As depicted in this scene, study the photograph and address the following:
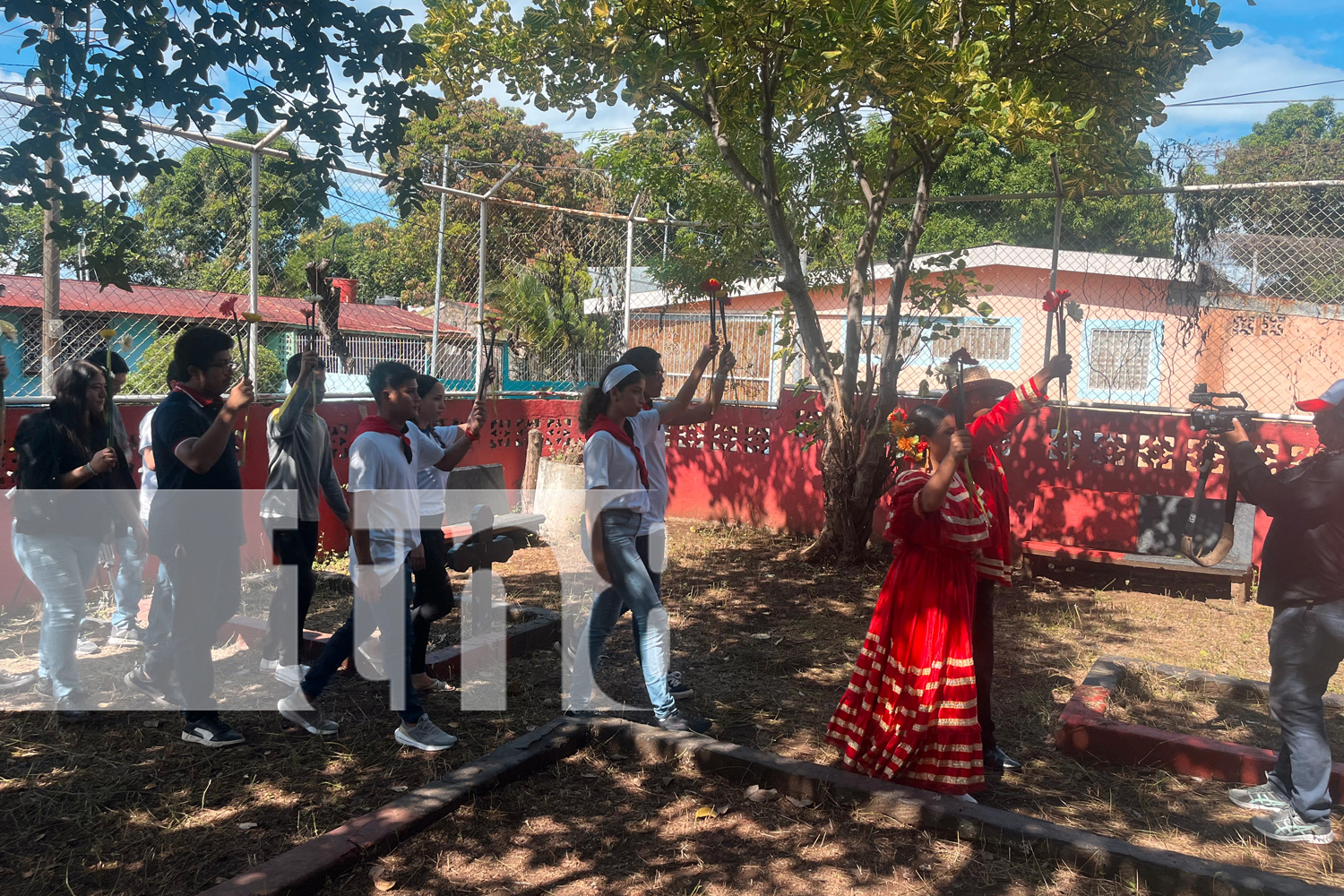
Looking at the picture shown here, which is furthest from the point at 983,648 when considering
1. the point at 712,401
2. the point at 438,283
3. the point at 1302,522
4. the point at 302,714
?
the point at 438,283

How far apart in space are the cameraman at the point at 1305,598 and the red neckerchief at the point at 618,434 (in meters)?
2.37

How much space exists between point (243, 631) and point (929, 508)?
13.4ft

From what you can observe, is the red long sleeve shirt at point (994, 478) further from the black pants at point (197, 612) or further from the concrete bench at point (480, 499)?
the concrete bench at point (480, 499)

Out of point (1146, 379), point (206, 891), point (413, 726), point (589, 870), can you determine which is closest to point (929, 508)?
point (589, 870)

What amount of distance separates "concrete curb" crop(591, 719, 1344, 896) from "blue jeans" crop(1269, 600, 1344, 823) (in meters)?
0.62

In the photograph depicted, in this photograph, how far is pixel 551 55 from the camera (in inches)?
279

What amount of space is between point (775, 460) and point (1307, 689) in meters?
5.97

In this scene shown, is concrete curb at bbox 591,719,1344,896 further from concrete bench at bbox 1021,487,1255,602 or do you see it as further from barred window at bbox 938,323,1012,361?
barred window at bbox 938,323,1012,361

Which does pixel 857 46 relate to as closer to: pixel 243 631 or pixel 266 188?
pixel 266 188

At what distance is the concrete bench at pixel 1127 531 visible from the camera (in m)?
7.16

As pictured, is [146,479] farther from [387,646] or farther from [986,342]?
[986,342]

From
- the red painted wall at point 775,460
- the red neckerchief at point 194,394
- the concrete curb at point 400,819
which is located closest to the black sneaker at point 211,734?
the concrete curb at point 400,819

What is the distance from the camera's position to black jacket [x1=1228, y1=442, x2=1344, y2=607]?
3.48 meters

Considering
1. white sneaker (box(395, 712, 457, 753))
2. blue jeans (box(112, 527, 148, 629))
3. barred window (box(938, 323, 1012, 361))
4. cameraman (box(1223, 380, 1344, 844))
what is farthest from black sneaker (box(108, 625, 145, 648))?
barred window (box(938, 323, 1012, 361))
